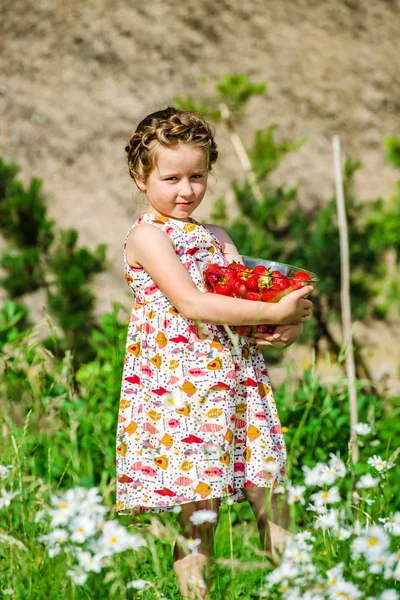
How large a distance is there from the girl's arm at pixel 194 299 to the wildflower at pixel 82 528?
605 mm

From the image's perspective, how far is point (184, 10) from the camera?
6164 millimetres

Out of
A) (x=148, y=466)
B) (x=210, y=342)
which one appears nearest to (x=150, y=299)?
(x=210, y=342)

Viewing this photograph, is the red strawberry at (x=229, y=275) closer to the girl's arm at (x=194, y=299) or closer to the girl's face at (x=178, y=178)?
the girl's arm at (x=194, y=299)

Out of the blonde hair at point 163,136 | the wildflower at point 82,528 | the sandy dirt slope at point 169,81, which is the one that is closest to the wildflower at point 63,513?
the wildflower at point 82,528

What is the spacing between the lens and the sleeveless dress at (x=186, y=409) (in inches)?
62.6

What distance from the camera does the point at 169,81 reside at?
603cm

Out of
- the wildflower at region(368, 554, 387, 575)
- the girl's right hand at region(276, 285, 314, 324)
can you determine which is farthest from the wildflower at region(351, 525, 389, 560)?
the girl's right hand at region(276, 285, 314, 324)

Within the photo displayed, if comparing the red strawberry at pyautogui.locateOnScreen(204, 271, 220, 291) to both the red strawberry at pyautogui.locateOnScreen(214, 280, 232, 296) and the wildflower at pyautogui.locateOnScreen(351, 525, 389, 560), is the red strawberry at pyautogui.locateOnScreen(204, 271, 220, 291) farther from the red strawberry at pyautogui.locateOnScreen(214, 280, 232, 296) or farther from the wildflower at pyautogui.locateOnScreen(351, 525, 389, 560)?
the wildflower at pyautogui.locateOnScreen(351, 525, 389, 560)

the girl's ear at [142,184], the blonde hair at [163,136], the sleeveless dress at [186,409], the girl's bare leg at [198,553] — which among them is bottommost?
the girl's bare leg at [198,553]

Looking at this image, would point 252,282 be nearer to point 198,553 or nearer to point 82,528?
point 198,553

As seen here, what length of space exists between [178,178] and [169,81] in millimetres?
4642

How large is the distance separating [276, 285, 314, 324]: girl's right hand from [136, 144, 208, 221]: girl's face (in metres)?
0.33

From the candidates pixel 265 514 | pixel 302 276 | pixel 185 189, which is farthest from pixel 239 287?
pixel 265 514

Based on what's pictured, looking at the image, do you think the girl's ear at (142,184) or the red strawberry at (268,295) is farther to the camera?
the girl's ear at (142,184)
